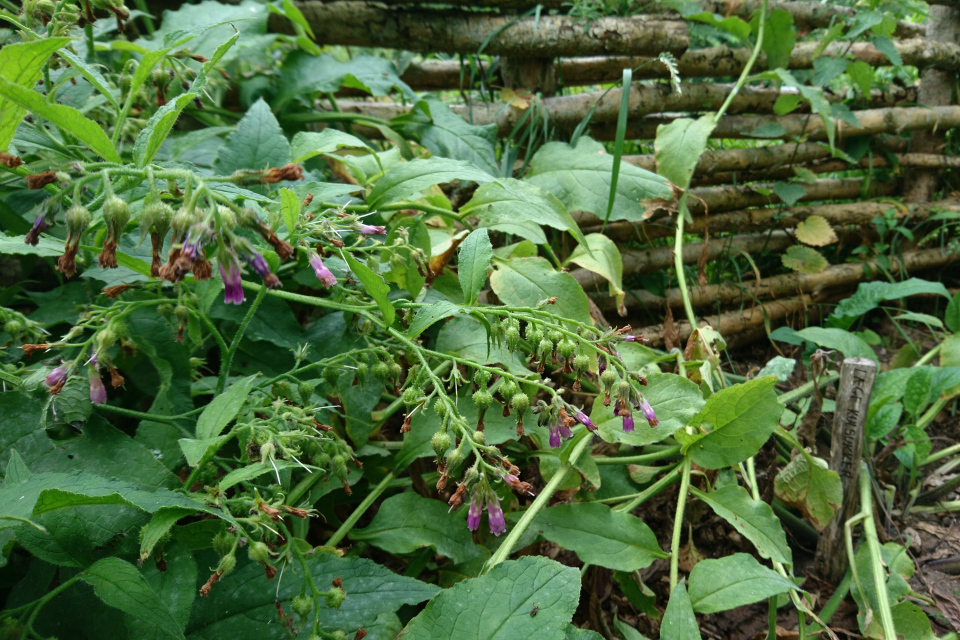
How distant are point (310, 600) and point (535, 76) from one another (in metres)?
1.95

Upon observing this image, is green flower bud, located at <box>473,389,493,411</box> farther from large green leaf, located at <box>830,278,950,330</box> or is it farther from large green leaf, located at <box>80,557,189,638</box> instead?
large green leaf, located at <box>830,278,950,330</box>

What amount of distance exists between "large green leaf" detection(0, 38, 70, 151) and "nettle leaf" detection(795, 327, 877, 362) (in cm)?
178

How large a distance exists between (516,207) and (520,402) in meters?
0.56

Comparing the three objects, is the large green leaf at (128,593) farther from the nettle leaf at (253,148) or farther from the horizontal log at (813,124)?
the horizontal log at (813,124)

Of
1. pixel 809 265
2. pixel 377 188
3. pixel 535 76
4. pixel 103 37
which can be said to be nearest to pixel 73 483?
pixel 377 188

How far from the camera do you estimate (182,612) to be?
0.80 m

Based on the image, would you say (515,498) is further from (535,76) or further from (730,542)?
(535,76)

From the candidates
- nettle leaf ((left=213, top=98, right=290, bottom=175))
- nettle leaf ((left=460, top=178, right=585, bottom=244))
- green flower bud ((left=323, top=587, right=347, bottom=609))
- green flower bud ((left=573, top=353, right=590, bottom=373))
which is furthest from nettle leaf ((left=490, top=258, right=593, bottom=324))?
green flower bud ((left=323, top=587, right=347, bottom=609))

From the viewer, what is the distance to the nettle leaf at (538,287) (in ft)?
4.22

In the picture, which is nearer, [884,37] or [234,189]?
[234,189]

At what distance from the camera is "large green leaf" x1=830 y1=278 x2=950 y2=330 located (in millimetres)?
1999

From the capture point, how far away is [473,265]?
3.38ft

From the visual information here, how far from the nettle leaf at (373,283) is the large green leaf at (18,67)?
1.33 ft

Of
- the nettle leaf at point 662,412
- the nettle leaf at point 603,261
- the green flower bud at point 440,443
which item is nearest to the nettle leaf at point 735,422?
the nettle leaf at point 662,412
